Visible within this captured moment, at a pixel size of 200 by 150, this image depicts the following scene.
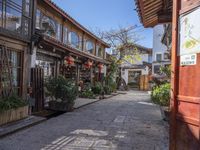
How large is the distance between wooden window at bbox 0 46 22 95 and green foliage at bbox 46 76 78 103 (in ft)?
6.01

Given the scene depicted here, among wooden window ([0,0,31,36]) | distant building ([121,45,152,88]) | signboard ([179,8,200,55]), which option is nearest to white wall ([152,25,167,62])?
distant building ([121,45,152,88])

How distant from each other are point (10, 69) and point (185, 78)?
7.03 metres

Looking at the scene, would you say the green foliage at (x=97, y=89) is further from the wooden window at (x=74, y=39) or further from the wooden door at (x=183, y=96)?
the wooden door at (x=183, y=96)

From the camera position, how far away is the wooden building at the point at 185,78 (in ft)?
9.66

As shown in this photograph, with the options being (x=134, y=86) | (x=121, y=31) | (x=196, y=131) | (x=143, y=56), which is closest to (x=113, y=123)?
(x=196, y=131)

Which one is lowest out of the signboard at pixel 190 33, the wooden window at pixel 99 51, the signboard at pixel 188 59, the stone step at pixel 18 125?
the stone step at pixel 18 125

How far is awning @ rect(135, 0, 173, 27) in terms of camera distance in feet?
16.5

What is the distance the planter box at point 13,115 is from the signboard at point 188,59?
5.69 m

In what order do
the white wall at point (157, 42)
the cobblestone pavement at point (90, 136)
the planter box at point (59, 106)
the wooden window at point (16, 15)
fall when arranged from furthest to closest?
the white wall at point (157, 42)
the planter box at point (59, 106)
the wooden window at point (16, 15)
the cobblestone pavement at point (90, 136)

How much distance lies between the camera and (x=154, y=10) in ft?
18.3

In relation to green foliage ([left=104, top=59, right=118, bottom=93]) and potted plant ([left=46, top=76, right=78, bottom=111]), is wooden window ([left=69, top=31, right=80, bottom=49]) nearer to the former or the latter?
green foliage ([left=104, top=59, right=118, bottom=93])

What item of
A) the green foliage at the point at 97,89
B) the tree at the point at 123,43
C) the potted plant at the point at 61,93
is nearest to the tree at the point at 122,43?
the tree at the point at 123,43

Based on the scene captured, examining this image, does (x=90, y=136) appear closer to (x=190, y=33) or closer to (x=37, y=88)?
(x=37, y=88)

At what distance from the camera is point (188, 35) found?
121 inches
